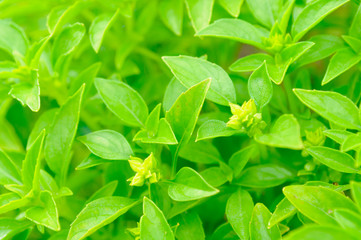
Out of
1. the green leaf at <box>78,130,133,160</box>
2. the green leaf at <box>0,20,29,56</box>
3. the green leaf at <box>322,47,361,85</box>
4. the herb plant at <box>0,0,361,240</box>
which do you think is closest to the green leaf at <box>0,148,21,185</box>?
the herb plant at <box>0,0,361,240</box>

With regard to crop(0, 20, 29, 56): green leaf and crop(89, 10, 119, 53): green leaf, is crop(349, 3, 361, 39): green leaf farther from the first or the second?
crop(0, 20, 29, 56): green leaf

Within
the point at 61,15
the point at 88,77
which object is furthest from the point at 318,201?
the point at 61,15

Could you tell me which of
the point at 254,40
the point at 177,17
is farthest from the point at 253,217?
the point at 177,17

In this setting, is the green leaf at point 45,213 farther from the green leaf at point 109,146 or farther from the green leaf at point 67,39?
the green leaf at point 67,39

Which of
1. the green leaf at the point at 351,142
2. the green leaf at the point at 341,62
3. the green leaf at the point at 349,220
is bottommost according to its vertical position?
the green leaf at the point at 349,220

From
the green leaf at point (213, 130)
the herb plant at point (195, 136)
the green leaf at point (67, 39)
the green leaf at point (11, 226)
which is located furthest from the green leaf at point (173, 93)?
the green leaf at point (11, 226)

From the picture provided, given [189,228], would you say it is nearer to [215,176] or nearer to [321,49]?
[215,176]
